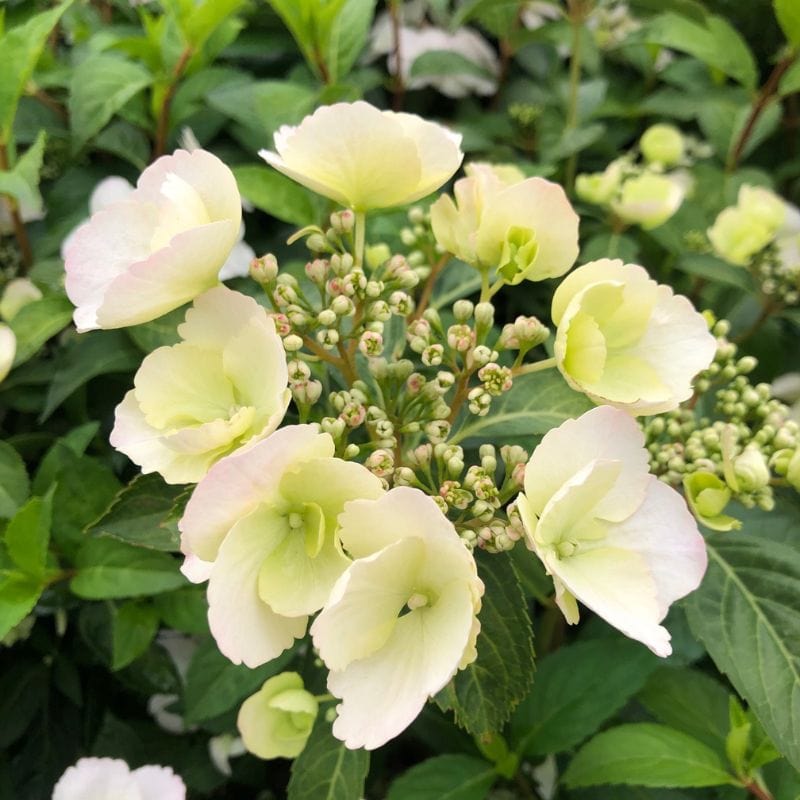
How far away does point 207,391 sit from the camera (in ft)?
2.15

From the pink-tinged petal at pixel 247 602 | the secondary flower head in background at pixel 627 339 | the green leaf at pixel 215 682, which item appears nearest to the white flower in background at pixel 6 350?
the green leaf at pixel 215 682

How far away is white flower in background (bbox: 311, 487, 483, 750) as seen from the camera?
0.52m

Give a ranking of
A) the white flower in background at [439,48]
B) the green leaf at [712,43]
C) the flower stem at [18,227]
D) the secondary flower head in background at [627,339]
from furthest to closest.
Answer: the white flower in background at [439,48] → the green leaf at [712,43] → the flower stem at [18,227] → the secondary flower head in background at [627,339]

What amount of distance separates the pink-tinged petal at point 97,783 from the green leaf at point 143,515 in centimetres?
24

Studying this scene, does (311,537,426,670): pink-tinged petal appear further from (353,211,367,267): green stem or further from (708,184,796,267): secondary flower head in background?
(708,184,796,267): secondary flower head in background

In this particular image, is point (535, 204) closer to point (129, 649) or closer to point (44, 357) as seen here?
point (129, 649)

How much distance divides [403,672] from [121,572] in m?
0.44

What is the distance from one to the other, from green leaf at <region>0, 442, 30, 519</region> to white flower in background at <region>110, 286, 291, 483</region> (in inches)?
13.3

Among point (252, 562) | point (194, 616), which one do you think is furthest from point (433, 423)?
point (194, 616)

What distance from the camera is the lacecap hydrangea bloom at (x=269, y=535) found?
53cm

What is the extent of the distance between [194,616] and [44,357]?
0.48 meters

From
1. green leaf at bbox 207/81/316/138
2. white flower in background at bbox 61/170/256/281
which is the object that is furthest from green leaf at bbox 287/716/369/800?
green leaf at bbox 207/81/316/138

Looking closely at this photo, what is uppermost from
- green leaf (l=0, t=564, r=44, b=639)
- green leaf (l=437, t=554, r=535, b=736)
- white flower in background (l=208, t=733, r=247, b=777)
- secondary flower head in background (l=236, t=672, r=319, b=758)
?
green leaf (l=437, t=554, r=535, b=736)

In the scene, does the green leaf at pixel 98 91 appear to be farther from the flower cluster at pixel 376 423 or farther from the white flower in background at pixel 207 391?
the white flower in background at pixel 207 391
